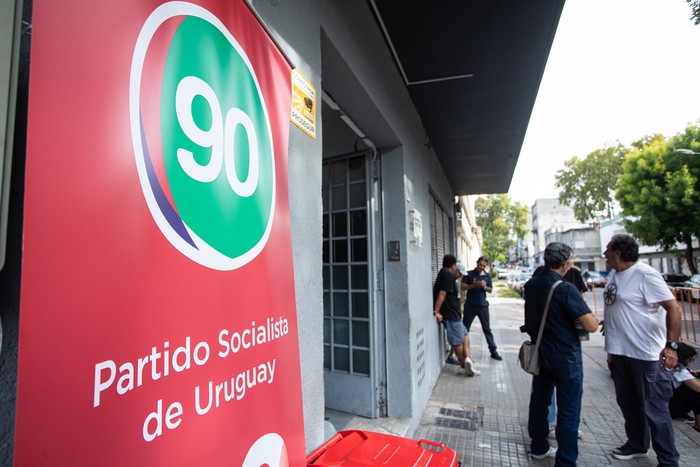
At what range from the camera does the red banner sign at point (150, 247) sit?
0.59 meters

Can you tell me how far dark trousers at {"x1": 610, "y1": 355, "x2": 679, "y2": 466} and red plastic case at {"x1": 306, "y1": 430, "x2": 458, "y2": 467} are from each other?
215cm

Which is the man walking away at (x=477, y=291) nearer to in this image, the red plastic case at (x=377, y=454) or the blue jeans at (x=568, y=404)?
the blue jeans at (x=568, y=404)

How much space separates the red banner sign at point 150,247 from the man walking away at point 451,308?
4256 millimetres

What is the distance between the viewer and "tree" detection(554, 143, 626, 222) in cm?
3244

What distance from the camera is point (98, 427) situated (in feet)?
2.12

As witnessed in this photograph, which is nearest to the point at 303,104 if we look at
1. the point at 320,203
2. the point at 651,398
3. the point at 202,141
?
the point at 320,203

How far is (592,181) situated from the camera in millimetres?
33594

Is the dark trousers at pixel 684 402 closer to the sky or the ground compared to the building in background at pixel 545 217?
closer to the ground

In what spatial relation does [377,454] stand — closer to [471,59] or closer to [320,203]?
[320,203]

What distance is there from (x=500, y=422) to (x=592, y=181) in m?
36.9

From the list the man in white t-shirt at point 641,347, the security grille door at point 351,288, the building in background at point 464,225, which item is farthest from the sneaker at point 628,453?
the building in background at point 464,225

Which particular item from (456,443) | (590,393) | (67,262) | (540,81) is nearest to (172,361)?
(67,262)

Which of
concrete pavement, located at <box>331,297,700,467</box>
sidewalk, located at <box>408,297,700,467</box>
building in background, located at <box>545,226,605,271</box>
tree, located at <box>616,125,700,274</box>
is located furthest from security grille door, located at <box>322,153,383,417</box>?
building in background, located at <box>545,226,605,271</box>

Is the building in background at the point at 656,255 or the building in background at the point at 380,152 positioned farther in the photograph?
the building in background at the point at 656,255
